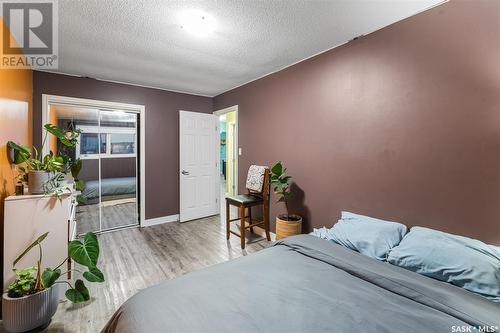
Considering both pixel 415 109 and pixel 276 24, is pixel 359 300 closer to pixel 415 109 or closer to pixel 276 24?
pixel 415 109

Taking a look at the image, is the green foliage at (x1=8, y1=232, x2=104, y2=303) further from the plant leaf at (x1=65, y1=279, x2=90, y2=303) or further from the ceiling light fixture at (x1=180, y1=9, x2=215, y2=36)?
the ceiling light fixture at (x1=180, y1=9, x2=215, y2=36)

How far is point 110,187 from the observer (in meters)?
4.15

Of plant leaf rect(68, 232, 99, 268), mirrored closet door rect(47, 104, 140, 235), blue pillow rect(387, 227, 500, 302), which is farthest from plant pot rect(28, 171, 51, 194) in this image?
blue pillow rect(387, 227, 500, 302)

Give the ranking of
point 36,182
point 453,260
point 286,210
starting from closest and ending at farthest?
point 453,260
point 36,182
point 286,210

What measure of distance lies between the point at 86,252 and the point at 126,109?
276cm

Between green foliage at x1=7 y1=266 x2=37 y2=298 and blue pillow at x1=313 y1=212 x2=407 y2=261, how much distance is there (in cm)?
231

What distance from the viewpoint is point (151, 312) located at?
1100 mm

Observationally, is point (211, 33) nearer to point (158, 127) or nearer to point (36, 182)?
point (36, 182)

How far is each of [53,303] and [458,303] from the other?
2657 millimetres

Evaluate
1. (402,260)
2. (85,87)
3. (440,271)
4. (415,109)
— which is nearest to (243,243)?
(402,260)

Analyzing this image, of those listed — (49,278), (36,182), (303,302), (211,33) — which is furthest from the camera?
(211,33)

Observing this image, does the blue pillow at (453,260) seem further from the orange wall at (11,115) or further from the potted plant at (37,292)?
the orange wall at (11,115)

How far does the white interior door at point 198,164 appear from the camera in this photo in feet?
14.1

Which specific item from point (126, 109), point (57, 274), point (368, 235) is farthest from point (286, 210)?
point (126, 109)
